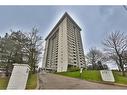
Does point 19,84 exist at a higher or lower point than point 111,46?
lower

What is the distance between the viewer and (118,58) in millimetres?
5828

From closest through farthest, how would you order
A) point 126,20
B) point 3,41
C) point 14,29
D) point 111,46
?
point 126,20
point 14,29
point 3,41
point 111,46

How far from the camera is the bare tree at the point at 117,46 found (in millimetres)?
5755

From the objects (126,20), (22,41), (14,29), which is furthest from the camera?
(22,41)

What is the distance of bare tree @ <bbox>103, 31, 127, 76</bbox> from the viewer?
18.9ft

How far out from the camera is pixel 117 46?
620cm

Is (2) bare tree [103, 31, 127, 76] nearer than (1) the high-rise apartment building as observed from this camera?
Yes

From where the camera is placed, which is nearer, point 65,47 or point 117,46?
point 117,46

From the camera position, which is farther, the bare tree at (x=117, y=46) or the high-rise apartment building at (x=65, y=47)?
the high-rise apartment building at (x=65, y=47)
